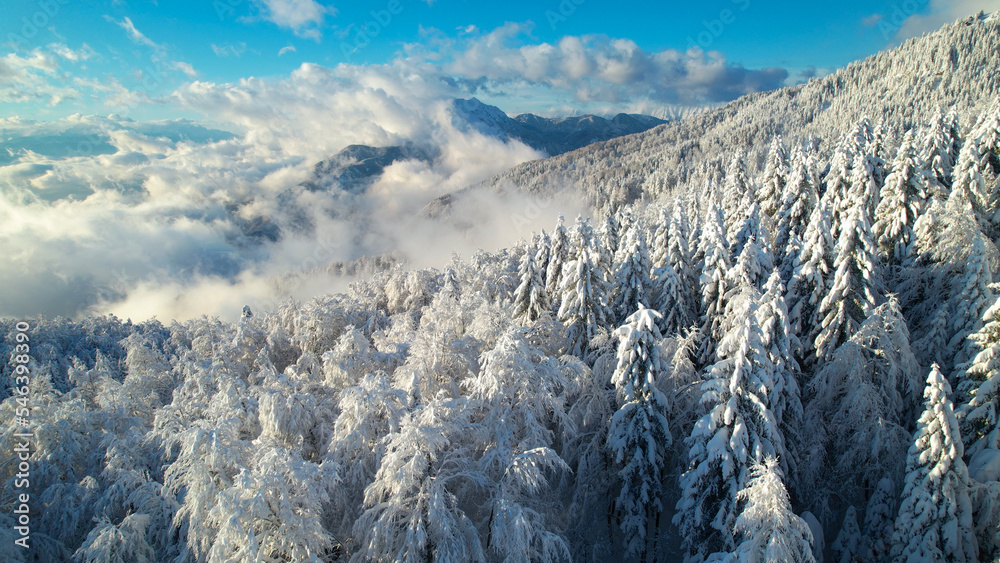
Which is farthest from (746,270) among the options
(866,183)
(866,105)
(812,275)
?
(866,105)

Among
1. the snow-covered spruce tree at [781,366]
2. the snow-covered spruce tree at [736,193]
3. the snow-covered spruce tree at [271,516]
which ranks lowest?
the snow-covered spruce tree at [271,516]

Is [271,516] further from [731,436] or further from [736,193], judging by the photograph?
[736,193]

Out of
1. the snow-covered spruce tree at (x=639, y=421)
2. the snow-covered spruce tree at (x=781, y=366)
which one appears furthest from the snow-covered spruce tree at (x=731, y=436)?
the snow-covered spruce tree at (x=639, y=421)

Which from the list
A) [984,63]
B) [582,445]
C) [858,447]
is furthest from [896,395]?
[984,63]

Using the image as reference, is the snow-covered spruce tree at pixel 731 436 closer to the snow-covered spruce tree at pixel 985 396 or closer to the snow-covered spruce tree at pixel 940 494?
the snow-covered spruce tree at pixel 940 494

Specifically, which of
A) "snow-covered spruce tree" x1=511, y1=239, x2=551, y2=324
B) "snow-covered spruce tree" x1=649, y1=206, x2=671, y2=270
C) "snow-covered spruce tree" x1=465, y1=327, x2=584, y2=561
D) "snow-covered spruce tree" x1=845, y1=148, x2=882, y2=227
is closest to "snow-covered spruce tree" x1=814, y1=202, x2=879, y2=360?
"snow-covered spruce tree" x1=845, y1=148, x2=882, y2=227

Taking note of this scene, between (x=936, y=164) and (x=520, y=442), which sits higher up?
(x=936, y=164)

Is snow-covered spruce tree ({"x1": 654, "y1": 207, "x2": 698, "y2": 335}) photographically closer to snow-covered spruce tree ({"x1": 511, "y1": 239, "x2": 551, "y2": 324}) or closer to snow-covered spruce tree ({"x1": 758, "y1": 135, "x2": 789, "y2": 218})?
snow-covered spruce tree ({"x1": 511, "y1": 239, "x2": 551, "y2": 324})
